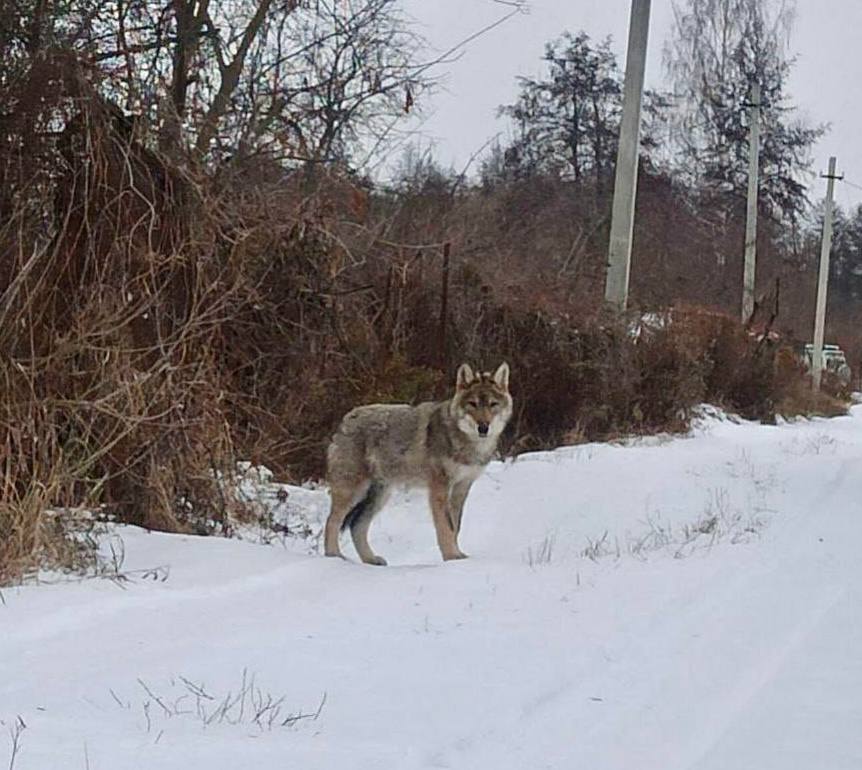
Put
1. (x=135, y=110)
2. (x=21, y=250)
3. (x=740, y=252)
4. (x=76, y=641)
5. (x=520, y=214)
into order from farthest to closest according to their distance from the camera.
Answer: (x=740, y=252) < (x=520, y=214) < (x=135, y=110) < (x=21, y=250) < (x=76, y=641)

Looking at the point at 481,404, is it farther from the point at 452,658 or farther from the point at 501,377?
the point at 452,658

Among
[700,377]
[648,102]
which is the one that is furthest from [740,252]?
[700,377]

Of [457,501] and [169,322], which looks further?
[457,501]

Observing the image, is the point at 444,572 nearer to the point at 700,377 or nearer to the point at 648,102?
the point at 700,377

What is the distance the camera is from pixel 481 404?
894 centimetres

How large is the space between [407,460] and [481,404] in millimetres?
737

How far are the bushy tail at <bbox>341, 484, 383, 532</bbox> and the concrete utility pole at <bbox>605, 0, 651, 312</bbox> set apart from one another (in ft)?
30.5

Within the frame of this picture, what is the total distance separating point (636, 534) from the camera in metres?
9.72

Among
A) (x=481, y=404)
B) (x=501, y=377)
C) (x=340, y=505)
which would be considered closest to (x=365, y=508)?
(x=340, y=505)

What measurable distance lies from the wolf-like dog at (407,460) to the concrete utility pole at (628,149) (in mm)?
8936

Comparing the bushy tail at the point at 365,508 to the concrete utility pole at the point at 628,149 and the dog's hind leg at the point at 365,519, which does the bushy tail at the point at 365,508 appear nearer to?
the dog's hind leg at the point at 365,519

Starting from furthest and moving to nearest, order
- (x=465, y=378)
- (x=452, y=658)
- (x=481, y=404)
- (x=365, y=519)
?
(x=465, y=378), (x=481, y=404), (x=365, y=519), (x=452, y=658)

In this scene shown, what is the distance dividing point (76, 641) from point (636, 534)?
18.8 feet

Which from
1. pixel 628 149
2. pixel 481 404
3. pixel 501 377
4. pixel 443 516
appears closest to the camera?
pixel 443 516
